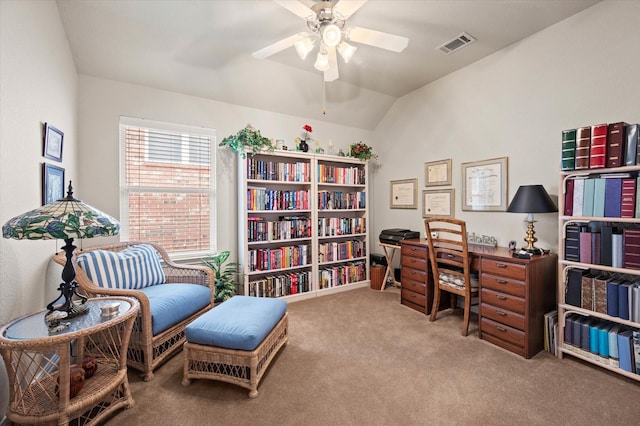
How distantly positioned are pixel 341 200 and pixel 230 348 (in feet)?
8.56

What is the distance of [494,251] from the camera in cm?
255

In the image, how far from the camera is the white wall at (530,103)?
2.13 meters

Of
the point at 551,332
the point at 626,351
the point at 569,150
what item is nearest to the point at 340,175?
the point at 569,150

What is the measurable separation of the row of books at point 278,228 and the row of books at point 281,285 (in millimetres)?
495

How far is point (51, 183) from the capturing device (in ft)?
6.62

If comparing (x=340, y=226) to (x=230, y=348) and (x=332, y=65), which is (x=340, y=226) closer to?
(x=332, y=65)

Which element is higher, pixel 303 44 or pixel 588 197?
pixel 303 44

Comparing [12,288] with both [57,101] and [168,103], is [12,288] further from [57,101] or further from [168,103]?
[168,103]

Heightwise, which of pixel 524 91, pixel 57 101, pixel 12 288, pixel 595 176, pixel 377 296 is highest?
pixel 524 91

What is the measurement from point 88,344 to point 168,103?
7.99ft

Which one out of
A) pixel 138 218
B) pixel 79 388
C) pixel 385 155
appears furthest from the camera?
pixel 385 155

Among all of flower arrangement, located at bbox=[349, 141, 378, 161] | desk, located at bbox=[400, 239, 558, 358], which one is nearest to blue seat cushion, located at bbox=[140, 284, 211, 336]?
desk, located at bbox=[400, 239, 558, 358]

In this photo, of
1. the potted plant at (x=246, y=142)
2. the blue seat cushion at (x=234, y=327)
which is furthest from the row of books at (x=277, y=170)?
the blue seat cushion at (x=234, y=327)

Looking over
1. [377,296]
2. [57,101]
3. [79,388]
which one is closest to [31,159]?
[57,101]
